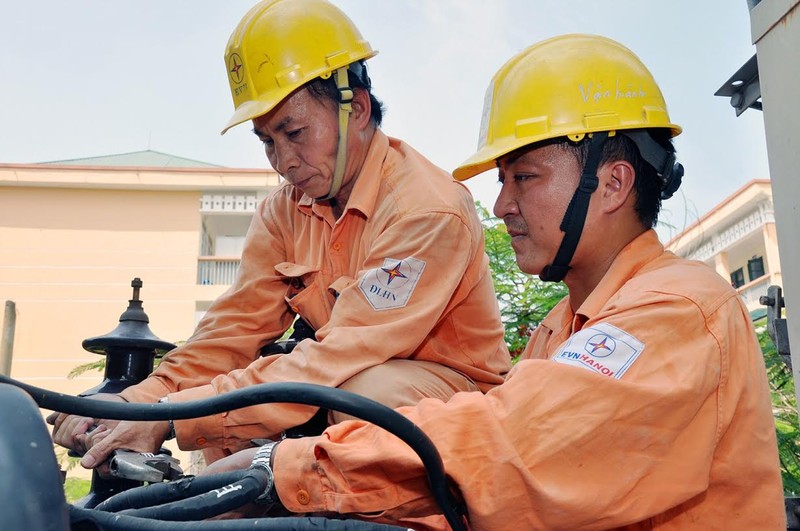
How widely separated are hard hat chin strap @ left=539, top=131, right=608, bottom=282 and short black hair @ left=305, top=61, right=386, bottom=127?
4.14ft

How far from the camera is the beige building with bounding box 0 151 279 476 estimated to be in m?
19.7

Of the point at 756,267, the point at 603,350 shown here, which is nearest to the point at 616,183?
the point at 603,350

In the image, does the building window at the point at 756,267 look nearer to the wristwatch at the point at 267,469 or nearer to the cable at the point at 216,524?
the wristwatch at the point at 267,469

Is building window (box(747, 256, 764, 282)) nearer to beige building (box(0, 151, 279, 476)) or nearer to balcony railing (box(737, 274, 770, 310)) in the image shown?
balcony railing (box(737, 274, 770, 310))

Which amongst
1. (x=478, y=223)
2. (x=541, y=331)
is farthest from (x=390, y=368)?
(x=478, y=223)

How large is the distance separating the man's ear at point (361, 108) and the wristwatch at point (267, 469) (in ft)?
5.90

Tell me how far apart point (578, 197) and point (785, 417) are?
4.72 meters

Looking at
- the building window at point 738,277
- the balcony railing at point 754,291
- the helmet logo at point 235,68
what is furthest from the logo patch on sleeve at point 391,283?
the building window at point 738,277

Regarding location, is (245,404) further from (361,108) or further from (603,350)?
(361,108)

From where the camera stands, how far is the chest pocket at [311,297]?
3.10 meters

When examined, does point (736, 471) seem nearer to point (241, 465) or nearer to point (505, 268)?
point (241, 465)

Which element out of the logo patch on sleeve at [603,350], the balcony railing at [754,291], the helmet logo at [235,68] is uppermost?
the balcony railing at [754,291]

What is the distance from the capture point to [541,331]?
2.48 m

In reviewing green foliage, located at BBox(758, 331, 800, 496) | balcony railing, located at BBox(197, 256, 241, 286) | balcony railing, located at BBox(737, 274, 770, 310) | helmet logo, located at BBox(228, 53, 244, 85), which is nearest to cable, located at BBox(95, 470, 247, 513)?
→ helmet logo, located at BBox(228, 53, 244, 85)
